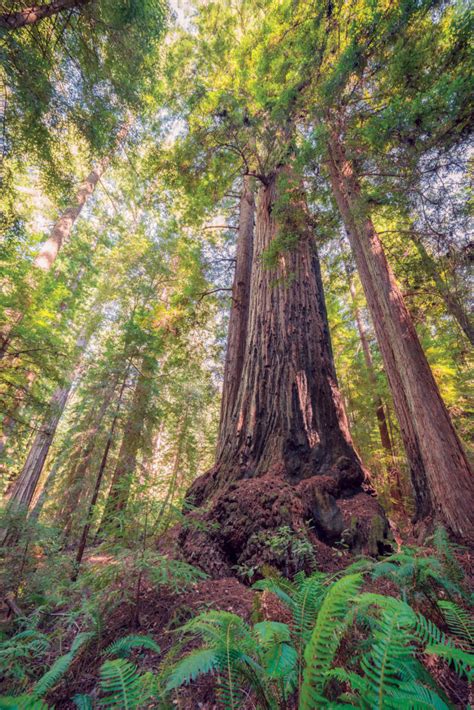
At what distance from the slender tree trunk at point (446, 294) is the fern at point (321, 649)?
16.4 feet

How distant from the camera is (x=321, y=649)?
3.12 feet

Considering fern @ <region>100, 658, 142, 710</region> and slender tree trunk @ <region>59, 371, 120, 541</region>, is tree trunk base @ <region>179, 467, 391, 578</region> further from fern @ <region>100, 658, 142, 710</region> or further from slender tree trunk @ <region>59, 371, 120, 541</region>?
slender tree trunk @ <region>59, 371, 120, 541</region>

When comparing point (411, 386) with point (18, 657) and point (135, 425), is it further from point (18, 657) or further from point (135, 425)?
point (135, 425)

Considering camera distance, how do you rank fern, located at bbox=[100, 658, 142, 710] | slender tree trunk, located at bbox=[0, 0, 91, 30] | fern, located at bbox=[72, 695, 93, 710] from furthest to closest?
1. slender tree trunk, located at bbox=[0, 0, 91, 30]
2. fern, located at bbox=[72, 695, 93, 710]
3. fern, located at bbox=[100, 658, 142, 710]

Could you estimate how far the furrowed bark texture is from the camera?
2.85m

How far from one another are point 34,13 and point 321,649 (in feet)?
24.8

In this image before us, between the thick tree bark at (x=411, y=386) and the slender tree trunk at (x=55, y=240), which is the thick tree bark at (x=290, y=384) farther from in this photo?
the slender tree trunk at (x=55, y=240)

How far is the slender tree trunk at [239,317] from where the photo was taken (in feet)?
17.9

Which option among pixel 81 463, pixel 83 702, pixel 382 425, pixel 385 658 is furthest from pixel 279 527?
pixel 382 425

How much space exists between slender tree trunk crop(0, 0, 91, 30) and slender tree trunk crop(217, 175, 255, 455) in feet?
16.5

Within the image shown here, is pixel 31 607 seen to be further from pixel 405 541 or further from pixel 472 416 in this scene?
pixel 472 416

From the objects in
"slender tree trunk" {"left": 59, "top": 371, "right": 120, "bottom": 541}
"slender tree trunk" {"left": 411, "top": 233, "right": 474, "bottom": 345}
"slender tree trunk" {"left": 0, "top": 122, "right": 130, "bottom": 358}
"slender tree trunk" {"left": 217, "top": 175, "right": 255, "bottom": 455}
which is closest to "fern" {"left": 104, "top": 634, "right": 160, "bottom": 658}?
"slender tree trunk" {"left": 217, "top": 175, "right": 255, "bottom": 455}

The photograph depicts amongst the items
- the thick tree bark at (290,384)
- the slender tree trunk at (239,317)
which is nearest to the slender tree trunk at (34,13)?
the thick tree bark at (290,384)

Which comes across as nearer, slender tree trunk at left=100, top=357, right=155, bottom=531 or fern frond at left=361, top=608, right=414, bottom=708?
fern frond at left=361, top=608, right=414, bottom=708
